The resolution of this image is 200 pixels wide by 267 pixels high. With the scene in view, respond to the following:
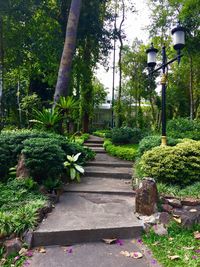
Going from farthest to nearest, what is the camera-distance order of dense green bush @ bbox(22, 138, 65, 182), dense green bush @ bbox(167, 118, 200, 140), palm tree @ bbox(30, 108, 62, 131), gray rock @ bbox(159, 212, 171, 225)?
dense green bush @ bbox(167, 118, 200, 140) < palm tree @ bbox(30, 108, 62, 131) < dense green bush @ bbox(22, 138, 65, 182) < gray rock @ bbox(159, 212, 171, 225)

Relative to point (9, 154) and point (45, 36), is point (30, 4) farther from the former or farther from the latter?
point (9, 154)

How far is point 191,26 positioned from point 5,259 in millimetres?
9242

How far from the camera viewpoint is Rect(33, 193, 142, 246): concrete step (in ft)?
9.69

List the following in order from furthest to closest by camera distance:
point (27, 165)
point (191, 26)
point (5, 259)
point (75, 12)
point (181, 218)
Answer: point (191, 26) → point (75, 12) → point (27, 165) → point (181, 218) → point (5, 259)

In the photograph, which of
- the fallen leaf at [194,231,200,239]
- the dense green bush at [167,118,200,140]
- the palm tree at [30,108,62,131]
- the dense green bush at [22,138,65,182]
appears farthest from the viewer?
the dense green bush at [167,118,200,140]

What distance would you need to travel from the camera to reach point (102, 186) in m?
4.75

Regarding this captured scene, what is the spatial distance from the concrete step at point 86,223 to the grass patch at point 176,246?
29cm

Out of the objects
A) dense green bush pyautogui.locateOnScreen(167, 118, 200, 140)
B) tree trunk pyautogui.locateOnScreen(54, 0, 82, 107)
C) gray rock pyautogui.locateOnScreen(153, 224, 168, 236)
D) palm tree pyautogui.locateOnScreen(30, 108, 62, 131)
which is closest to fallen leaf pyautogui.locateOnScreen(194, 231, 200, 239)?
gray rock pyautogui.locateOnScreen(153, 224, 168, 236)

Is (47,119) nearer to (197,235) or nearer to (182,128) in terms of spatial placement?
(197,235)

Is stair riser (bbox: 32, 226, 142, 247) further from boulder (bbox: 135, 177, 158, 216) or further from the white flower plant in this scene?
the white flower plant

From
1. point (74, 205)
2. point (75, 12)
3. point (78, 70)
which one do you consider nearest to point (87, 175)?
point (74, 205)

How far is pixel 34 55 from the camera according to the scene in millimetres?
9781

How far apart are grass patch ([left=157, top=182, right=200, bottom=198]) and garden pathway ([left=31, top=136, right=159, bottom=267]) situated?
0.59 m

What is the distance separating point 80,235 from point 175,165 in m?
2.01
